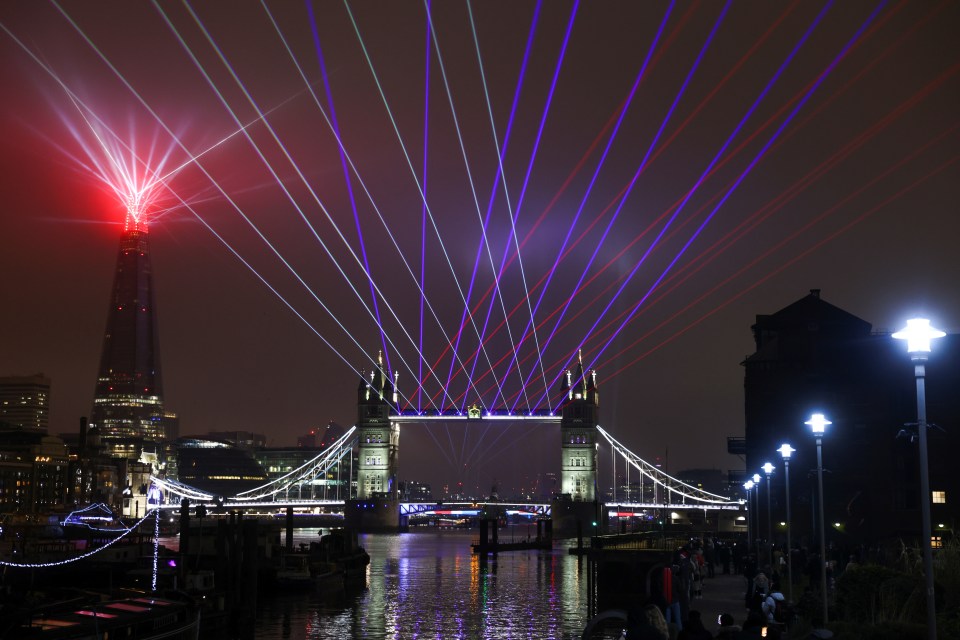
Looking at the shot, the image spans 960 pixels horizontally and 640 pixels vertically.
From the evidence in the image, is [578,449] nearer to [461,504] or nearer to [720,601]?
[461,504]

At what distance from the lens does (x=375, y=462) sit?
18988cm

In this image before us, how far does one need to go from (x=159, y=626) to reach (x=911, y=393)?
46326 millimetres

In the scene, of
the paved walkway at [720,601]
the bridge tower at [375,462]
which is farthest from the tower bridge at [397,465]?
the paved walkway at [720,601]

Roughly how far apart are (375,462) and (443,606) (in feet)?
427

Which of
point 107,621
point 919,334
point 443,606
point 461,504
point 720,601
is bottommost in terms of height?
point 443,606

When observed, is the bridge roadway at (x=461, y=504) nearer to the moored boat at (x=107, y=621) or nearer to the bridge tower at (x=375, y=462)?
the bridge tower at (x=375, y=462)

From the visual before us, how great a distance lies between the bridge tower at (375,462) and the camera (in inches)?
7234

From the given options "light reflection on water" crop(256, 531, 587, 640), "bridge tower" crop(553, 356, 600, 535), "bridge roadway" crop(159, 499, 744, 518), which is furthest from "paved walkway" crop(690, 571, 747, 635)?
"bridge tower" crop(553, 356, 600, 535)

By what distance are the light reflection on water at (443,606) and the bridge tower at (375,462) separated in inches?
3412

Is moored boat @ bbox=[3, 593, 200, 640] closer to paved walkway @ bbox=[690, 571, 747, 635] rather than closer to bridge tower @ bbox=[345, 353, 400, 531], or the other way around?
paved walkway @ bbox=[690, 571, 747, 635]

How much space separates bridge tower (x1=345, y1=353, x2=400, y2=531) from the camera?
184 meters

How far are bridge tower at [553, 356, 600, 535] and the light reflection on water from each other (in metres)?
83.3

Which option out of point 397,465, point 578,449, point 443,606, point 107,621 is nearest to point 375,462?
point 397,465

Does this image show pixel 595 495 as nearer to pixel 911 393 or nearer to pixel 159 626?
pixel 911 393
